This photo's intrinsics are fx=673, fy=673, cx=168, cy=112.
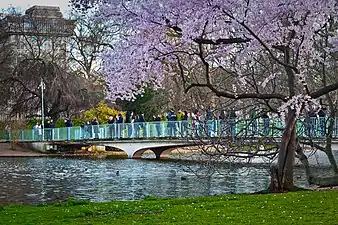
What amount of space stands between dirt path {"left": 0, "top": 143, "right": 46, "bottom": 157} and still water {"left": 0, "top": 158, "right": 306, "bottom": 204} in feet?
47.5

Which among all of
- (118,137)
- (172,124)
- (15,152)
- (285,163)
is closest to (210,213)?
(285,163)

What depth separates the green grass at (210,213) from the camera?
34.2ft

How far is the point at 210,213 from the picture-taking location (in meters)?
11.6

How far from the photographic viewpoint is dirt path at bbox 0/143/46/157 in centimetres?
4846

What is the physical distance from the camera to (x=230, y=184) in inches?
953

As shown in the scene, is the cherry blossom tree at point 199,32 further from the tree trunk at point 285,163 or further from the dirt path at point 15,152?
the dirt path at point 15,152

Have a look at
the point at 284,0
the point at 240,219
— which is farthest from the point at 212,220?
the point at 284,0

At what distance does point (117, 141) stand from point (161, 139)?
451 cm

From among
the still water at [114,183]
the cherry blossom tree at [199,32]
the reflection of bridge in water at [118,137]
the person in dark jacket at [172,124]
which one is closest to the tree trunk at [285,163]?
the cherry blossom tree at [199,32]

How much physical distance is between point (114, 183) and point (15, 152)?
83.8 ft

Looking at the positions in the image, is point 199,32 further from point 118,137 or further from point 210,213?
point 118,137

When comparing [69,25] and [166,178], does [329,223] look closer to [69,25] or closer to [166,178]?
[166,178]

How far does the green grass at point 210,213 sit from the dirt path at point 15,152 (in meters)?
34.2

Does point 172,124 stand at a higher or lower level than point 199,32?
lower
